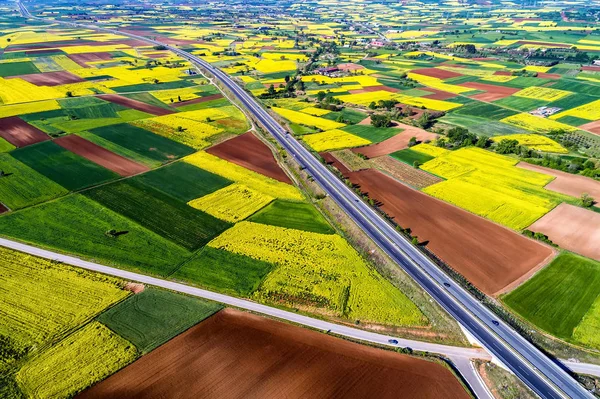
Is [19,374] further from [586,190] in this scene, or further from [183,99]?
[183,99]

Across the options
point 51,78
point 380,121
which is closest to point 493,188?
point 380,121

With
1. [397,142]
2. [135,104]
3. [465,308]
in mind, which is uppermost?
[135,104]

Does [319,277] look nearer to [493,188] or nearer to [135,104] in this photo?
[493,188]

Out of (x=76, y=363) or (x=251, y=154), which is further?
(x=251, y=154)

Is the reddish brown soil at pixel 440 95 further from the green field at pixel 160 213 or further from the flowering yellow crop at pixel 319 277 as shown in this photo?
the green field at pixel 160 213

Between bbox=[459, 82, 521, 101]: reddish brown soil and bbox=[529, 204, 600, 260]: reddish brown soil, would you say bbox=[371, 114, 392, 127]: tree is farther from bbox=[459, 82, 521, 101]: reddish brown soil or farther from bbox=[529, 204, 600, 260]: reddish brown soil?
bbox=[529, 204, 600, 260]: reddish brown soil

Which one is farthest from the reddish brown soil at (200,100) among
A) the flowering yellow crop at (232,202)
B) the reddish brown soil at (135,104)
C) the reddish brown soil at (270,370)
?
the reddish brown soil at (270,370)
